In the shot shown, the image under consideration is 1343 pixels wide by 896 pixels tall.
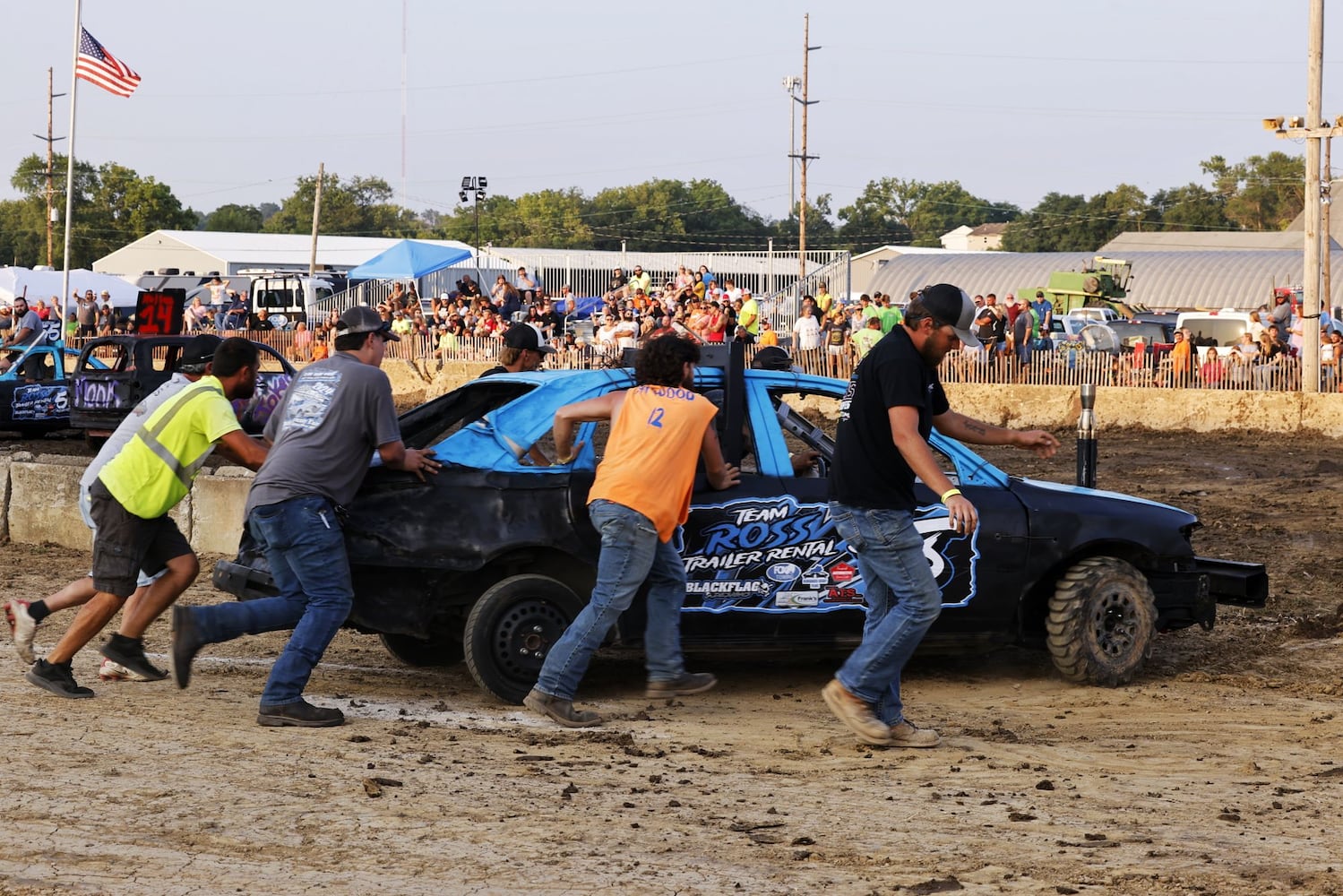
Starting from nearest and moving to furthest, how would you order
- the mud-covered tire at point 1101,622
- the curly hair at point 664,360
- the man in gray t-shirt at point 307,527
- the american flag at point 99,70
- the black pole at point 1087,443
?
1. the man in gray t-shirt at point 307,527
2. the curly hair at point 664,360
3. the mud-covered tire at point 1101,622
4. the black pole at point 1087,443
5. the american flag at point 99,70

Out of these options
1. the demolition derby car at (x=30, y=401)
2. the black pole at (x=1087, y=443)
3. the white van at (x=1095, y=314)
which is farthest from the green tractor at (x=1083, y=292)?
the black pole at (x=1087, y=443)

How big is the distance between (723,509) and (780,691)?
3.35 ft

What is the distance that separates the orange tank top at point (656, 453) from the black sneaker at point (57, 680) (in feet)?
7.84

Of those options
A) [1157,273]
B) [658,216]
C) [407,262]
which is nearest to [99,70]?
[407,262]

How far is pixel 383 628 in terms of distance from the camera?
711 cm

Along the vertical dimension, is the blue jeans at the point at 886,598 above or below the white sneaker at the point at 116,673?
above

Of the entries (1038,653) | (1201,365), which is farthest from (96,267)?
(1038,653)

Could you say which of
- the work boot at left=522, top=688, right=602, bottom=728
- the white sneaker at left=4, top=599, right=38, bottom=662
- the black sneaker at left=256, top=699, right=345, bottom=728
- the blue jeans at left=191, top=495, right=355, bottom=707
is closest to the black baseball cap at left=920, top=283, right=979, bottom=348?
the work boot at left=522, top=688, right=602, bottom=728

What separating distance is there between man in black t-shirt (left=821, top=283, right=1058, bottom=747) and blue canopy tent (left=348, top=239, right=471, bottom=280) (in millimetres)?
29472

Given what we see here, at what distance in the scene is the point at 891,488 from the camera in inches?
248

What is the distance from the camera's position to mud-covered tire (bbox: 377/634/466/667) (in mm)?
8023

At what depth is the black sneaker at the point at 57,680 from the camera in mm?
6984

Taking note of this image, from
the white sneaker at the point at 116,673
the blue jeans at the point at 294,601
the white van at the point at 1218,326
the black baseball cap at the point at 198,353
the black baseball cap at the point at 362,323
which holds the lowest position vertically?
the white sneaker at the point at 116,673

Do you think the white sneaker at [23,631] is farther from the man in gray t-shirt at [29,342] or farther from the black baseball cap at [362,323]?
the man in gray t-shirt at [29,342]
